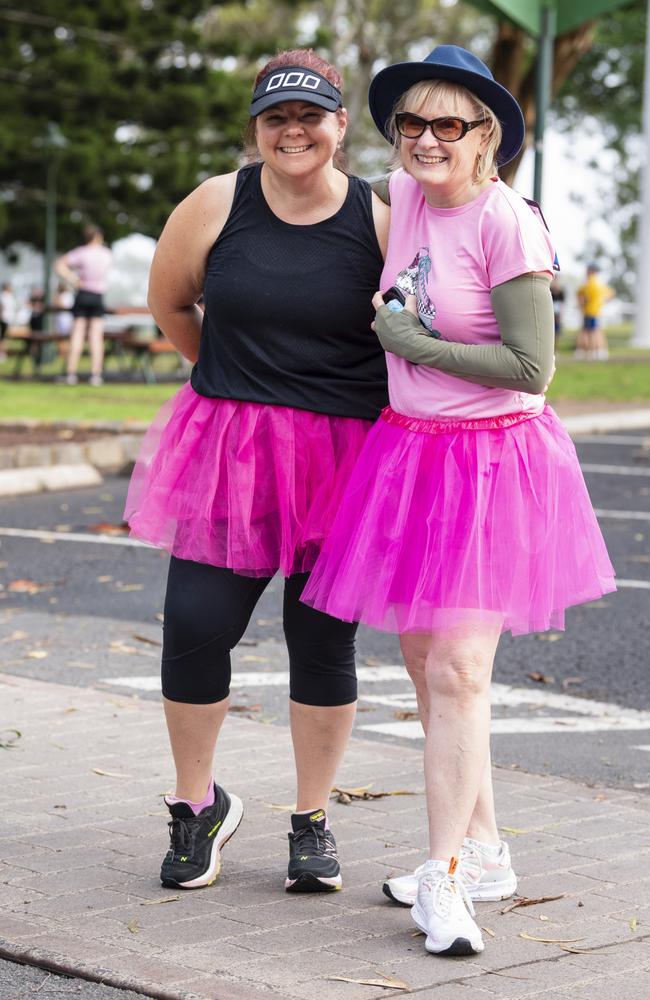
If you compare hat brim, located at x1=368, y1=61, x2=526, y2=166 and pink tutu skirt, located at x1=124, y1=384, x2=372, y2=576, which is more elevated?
hat brim, located at x1=368, y1=61, x2=526, y2=166

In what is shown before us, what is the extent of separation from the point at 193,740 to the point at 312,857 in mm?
416

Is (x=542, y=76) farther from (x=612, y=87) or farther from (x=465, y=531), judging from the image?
(x=612, y=87)

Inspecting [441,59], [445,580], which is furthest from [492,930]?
[441,59]

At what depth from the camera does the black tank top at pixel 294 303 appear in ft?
13.0

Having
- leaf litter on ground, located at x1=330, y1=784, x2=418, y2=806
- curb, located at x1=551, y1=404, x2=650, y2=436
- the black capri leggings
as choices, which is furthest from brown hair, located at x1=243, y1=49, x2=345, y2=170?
curb, located at x1=551, y1=404, x2=650, y2=436

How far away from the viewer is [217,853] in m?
4.12

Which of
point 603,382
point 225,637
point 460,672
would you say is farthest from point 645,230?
point 460,672

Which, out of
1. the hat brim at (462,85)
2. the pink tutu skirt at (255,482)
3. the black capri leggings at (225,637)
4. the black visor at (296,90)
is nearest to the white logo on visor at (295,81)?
the black visor at (296,90)

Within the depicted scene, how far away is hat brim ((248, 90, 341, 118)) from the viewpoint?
3836mm

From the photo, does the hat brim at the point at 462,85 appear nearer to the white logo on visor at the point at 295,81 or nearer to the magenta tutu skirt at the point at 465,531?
the white logo on visor at the point at 295,81

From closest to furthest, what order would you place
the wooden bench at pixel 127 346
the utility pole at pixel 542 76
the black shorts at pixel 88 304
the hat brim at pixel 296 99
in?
1. the hat brim at pixel 296 99
2. the utility pole at pixel 542 76
3. the black shorts at pixel 88 304
4. the wooden bench at pixel 127 346

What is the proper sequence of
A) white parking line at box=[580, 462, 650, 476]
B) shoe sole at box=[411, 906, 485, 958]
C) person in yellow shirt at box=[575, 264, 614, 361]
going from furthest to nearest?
person in yellow shirt at box=[575, 264, 614, 361] → white parking line at box=[580, 462, 650, 476] → shoe sole at box=[411, 906, 485, 958]

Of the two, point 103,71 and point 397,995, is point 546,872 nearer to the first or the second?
point 397,995

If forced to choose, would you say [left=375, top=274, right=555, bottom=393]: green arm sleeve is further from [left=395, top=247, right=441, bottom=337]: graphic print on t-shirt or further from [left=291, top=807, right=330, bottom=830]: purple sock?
[left=291, top=807, right=330, bottom=830]: purple sock
